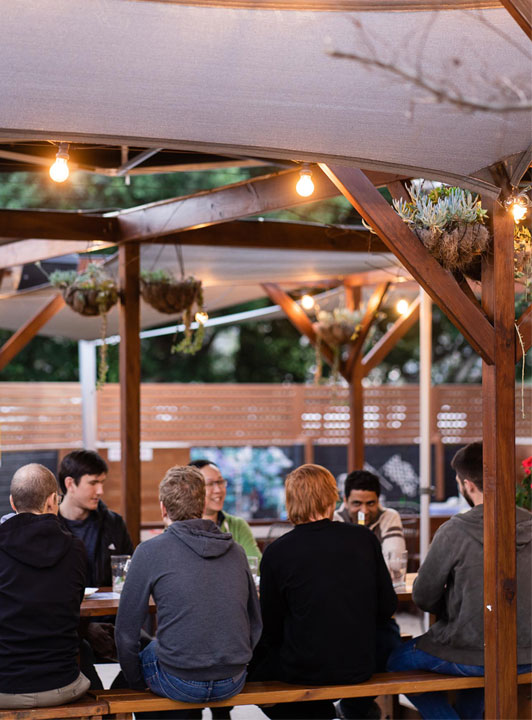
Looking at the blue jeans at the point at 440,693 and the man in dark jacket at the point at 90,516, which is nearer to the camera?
the blue jeans at the point at 440,693

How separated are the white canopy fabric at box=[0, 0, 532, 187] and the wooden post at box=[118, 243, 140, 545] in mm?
2881

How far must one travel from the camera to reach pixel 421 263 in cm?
370

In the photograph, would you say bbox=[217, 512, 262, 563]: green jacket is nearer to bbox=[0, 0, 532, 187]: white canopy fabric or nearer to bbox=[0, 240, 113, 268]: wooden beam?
bbox=[0, 240, 113, 268]: wooden beam

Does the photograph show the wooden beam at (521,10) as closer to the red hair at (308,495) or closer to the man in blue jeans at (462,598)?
the red hair at (308,495)

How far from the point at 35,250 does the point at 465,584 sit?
3.83 m

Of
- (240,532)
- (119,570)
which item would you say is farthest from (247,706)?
(119,570)

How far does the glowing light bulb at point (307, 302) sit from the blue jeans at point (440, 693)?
455 cm

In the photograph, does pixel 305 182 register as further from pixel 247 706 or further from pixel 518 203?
pixel 247 706

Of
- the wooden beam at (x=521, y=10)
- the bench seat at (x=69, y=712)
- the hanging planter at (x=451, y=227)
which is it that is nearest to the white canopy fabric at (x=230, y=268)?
the hanging planter at (x=451, y=227)

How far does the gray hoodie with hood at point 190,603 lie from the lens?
349 centimetres

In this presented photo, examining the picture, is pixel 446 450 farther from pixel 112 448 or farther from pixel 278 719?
pixel 278 719

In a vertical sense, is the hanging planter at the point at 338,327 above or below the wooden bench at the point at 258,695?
above

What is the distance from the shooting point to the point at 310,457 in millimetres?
12023

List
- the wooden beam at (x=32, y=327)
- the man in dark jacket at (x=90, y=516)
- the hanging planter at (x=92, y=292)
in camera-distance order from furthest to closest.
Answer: the wooden beam at (x=32, y=327), the hanging planter at (x=92, y=292), the man in dark jacket at (x=90, y=516)
